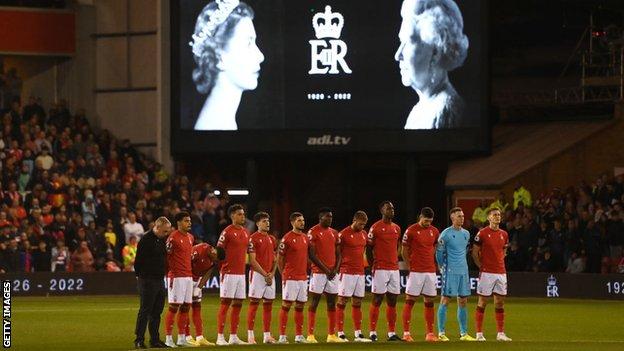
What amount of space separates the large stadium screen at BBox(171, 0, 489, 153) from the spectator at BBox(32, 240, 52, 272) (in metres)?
5.96

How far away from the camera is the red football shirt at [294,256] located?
25.6 metres

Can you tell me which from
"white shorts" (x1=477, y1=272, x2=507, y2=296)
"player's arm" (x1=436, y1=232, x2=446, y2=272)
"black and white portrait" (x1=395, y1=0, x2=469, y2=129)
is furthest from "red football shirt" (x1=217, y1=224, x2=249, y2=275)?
"black and white portrait" (x1=395, y1=0, x2=469, y2=129)

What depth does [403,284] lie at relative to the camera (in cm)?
3844

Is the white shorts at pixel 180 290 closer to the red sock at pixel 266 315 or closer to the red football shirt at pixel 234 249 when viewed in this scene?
the red football shirt at pixel 234 249

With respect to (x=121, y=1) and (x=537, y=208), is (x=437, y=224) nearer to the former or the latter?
(x=537, y=208)

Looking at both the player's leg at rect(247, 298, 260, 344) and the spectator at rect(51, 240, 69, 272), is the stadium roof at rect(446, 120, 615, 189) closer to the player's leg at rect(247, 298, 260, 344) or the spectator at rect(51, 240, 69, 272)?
the spectator at rect(51, 240, 69, 272)

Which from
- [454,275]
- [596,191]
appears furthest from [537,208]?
[454,275]

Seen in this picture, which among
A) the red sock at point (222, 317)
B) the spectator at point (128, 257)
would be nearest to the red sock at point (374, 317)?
the red sock at point (222, 317)

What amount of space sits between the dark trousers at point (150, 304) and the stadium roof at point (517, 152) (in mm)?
20002

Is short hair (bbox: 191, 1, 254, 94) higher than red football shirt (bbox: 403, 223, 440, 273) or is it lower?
higher

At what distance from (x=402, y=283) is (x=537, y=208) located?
4660 mm

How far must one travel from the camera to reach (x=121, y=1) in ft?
157

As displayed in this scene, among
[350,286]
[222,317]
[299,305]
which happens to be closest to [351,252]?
[350,286]

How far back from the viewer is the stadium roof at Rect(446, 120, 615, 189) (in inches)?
1702
